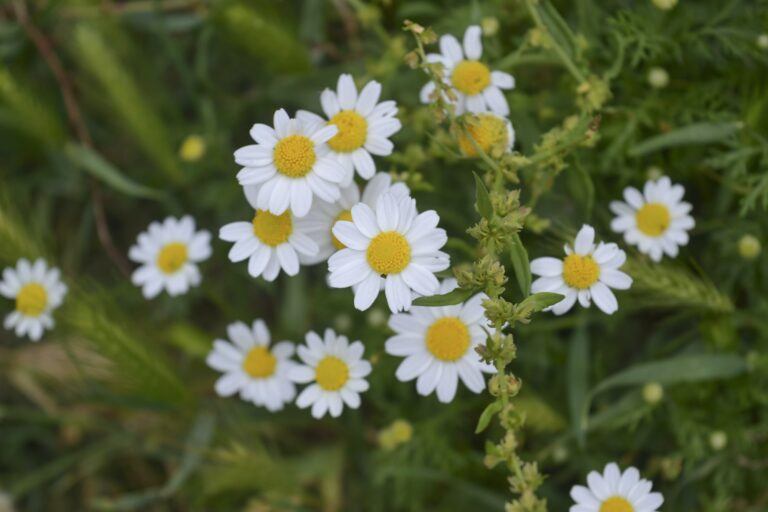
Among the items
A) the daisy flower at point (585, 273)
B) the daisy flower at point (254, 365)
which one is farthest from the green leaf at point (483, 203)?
the daisy flower at point (254, 365)

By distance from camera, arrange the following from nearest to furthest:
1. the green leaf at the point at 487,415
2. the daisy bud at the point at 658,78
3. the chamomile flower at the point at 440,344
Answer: the green leaf at the point at 487,415 → the chamomile flower at the point at 440,344 → the daisy bud at the point at 658,78

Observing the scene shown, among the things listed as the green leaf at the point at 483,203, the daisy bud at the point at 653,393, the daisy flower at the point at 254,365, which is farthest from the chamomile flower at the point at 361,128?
the daisy bud at the point at 653,393

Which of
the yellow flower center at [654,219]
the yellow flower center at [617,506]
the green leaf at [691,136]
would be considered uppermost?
the green leaf at [691,136]

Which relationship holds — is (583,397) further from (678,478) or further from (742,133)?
(742,133)

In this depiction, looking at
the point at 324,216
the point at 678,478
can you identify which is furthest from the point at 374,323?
the point at 678,478

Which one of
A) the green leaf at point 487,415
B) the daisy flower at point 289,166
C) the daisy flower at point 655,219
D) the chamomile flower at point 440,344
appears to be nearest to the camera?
the green leaf at point 487,415

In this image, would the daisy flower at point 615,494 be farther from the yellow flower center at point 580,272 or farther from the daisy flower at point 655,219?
the daisy flower at point 655,219

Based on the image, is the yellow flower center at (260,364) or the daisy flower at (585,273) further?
the yellow flower center at (260,364)

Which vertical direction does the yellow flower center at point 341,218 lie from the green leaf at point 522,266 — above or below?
above
